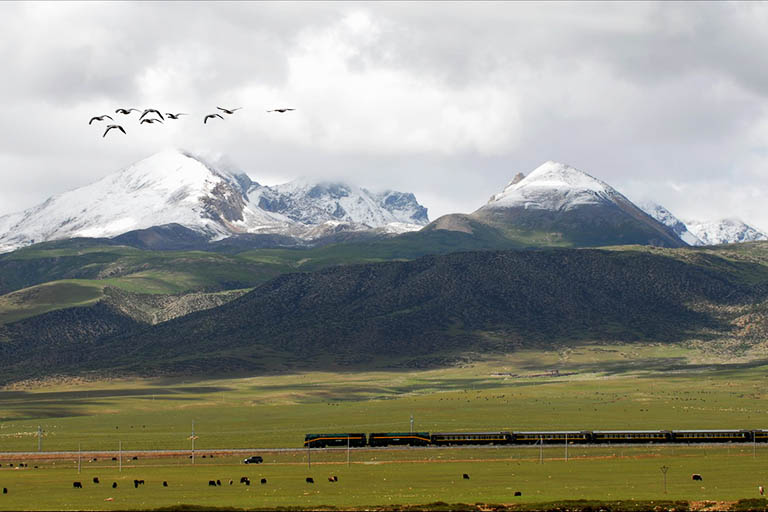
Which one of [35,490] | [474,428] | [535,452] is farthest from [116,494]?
[474,428]

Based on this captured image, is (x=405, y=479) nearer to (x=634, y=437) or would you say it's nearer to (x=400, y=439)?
(x=400, y=439)

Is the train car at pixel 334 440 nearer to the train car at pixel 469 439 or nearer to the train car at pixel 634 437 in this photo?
the train car at pixel 469 439

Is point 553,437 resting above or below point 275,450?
above

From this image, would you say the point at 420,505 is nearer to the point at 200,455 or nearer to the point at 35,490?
the point at 35,490

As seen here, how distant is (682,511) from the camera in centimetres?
8669

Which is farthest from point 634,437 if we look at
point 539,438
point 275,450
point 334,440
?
point 275,450

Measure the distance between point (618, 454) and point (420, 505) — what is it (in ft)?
186

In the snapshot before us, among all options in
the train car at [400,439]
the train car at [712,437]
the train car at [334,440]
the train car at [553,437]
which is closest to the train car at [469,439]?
the train car at [400,439]

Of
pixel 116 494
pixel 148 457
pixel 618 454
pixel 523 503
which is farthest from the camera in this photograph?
pixel 148 457

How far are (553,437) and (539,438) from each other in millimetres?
2526

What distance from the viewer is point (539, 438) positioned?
158 meters

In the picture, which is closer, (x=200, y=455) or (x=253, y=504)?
(x=253, y=504)

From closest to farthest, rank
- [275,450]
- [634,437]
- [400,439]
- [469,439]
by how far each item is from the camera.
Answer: [275,450]
[634,437]
[400,439]
[469,439]

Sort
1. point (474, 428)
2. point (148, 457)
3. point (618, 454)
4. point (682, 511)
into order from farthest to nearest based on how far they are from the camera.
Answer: point (474, 428), point (148, 457), point (618, 454), point (682, 511)
